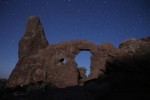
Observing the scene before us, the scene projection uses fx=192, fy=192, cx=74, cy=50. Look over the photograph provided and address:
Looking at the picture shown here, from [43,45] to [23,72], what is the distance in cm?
1038

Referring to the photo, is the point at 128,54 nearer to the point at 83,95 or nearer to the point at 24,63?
the point at 83,95

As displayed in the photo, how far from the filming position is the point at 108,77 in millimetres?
10859

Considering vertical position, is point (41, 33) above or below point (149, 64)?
above

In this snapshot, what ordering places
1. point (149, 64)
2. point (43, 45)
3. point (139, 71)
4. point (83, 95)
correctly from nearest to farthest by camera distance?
point (149, 64) < point (139, 71) < point (83, 95) < point (43, 45)

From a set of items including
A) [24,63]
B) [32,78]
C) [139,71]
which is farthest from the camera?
[24,63]

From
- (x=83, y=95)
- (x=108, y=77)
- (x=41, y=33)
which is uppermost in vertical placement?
(x=41, y=33)

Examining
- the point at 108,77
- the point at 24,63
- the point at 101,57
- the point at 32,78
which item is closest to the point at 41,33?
the point at 24,63

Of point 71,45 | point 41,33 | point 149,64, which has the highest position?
point 41,33

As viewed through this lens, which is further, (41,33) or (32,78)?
(41,33)

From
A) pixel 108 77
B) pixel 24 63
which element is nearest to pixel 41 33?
pixel 24 63

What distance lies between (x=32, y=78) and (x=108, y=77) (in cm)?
3516

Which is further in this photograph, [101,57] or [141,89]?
[101,57]

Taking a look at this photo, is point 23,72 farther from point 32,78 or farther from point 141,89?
point 141,89

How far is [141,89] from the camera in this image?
399 inches
